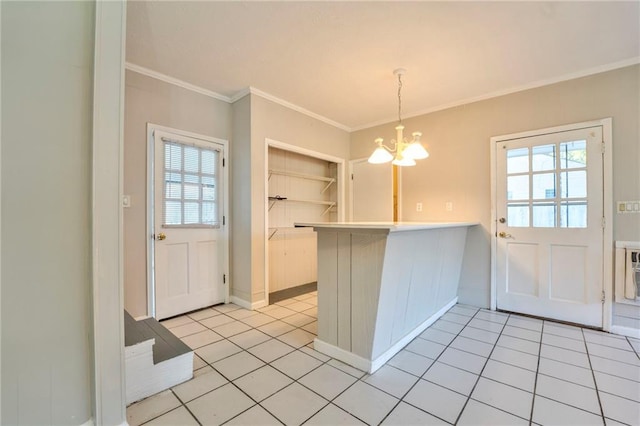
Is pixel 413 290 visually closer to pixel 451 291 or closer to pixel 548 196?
pixel 451 291

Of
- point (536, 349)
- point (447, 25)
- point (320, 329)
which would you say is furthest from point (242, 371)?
point (447, 25)

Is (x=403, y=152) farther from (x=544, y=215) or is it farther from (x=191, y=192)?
(x=191, y=192)

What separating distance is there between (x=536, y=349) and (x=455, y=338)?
0.61m

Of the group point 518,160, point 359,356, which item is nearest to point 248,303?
point 359,356

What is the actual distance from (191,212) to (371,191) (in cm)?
261

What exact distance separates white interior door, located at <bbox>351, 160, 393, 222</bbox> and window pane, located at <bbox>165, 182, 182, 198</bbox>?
8.60 ft

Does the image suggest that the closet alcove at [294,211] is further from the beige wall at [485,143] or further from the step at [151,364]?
the step at [151,364]

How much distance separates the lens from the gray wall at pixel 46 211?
3.73ft

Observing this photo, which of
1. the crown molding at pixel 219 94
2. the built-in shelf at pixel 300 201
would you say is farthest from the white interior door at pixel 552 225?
the crown molding at pixel 219 94

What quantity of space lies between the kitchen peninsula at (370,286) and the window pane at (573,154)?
65.6 inches

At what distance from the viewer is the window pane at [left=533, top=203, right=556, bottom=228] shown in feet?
9.62

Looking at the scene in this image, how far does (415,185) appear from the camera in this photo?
391 centimetres

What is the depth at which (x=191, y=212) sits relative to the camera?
314 centimetres

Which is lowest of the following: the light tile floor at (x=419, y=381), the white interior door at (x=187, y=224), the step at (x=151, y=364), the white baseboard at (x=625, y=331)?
the light tile floor at (x=419, y=381)
